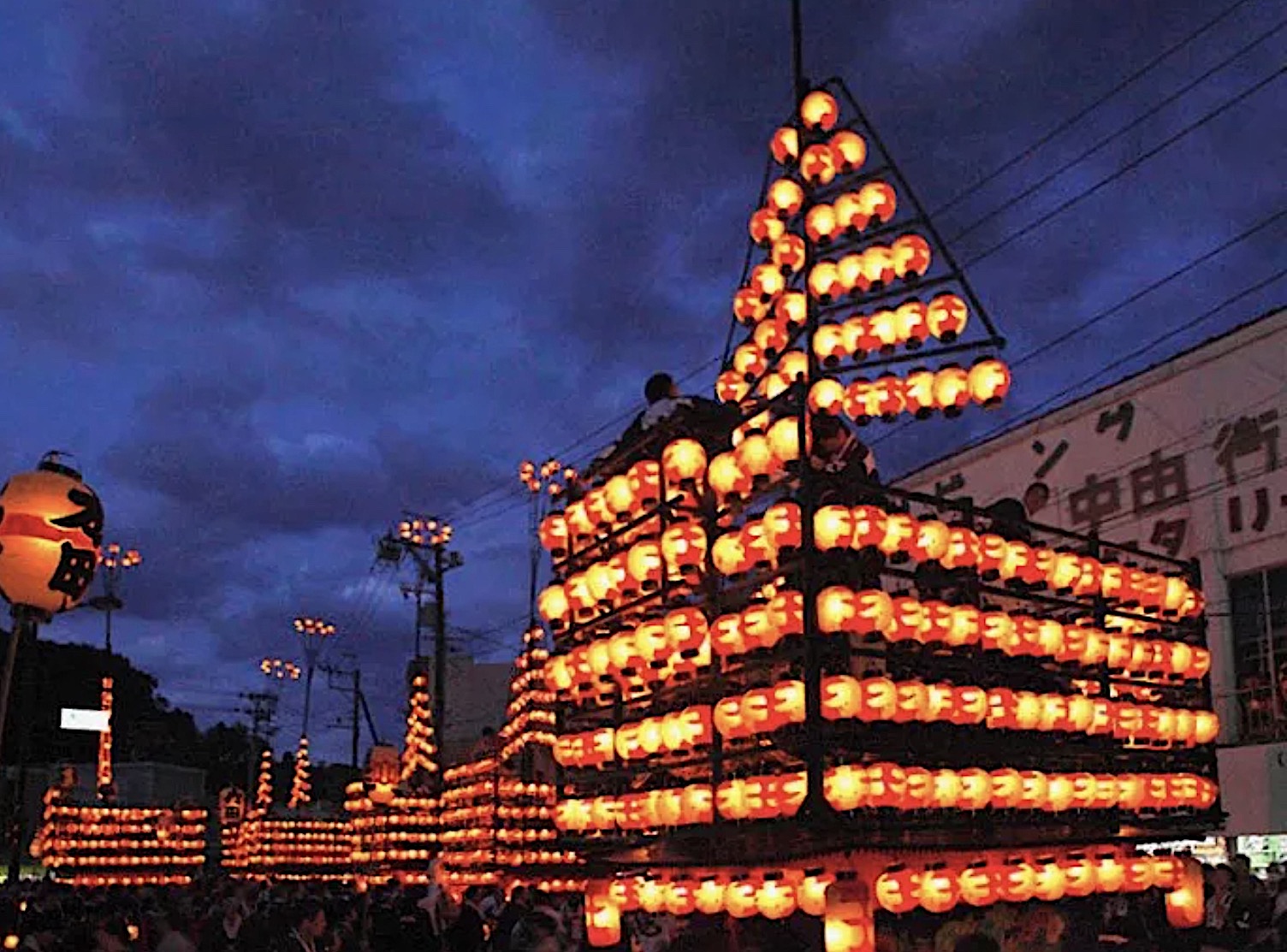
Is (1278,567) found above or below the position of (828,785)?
above

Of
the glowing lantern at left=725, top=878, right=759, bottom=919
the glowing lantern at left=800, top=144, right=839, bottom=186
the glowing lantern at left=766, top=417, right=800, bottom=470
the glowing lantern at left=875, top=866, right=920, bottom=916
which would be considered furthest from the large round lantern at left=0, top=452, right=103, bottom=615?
the glowing lantern at left=800, top=144, right=839, bottom=186

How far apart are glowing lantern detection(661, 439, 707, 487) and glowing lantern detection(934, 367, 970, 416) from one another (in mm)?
3462

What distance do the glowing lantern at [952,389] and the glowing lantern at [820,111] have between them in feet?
13.6

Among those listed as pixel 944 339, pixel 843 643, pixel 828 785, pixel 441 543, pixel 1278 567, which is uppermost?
pixel 441 543

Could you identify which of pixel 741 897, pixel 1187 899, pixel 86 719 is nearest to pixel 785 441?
pixel 741 897

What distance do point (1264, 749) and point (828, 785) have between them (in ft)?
40.2

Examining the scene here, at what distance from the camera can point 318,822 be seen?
5034 cm

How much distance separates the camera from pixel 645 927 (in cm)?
1838

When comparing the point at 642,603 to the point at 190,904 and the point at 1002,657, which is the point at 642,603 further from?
the point at 190,904

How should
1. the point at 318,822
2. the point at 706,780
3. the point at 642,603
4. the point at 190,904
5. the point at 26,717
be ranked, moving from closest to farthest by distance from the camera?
the point at 706,780
the point at 642,603
the point at 190,904
the point at 26,717
the point at 318,822

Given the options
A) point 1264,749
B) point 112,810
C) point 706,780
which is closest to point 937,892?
point 706,780

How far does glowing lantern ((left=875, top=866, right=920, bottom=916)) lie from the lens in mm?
12727

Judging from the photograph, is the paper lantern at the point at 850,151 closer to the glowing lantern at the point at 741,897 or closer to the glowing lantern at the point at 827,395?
the glowing lantern at the point at 827,395

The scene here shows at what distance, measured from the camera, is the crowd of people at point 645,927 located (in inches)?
492
